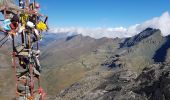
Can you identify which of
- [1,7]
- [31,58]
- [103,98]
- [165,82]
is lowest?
[103,98]

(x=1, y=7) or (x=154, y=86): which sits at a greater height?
(x=1, y=7)

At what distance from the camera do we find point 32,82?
1633 centimetres

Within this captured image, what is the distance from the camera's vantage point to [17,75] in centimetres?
1689

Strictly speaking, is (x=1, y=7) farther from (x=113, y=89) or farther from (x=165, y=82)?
(x=113, y=89)

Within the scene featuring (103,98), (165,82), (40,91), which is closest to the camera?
(40,91)

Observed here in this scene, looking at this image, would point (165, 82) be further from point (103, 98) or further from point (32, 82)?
point (32, 82)

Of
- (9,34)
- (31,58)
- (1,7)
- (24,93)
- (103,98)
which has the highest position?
(1,7)

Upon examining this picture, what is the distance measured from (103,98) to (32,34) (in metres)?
159

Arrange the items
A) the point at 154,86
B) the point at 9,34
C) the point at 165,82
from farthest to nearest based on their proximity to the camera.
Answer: the point at 154,86 < the point at 165,82 < the point at 9,34

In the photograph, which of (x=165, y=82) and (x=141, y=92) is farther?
(x=141, y=92)

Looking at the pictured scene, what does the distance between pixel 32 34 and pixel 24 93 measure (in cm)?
322

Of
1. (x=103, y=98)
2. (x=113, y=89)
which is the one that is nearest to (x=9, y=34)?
(x=103, y=98)

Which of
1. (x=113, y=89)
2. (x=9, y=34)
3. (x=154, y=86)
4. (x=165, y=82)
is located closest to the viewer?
(x=9, y=34)

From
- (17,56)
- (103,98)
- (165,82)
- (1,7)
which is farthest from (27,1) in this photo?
(103,98)
